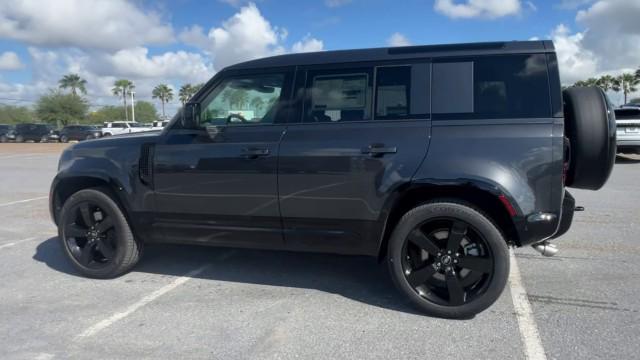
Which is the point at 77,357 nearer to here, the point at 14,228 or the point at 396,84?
the point at 396,84

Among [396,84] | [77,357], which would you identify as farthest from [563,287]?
[77,357]

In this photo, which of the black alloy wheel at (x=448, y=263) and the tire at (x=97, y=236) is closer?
the black alloy wheel at (x=448, y=263)

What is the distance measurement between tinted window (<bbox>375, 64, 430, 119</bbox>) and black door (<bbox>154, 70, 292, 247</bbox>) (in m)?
0.79

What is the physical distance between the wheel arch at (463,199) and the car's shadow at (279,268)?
1.92 feet

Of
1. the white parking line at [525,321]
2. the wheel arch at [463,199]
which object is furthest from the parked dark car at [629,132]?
the wheel arch at [463,199]

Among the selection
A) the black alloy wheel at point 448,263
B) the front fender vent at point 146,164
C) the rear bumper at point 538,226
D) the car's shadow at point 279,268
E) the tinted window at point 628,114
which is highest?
the tinted window at point 628,114

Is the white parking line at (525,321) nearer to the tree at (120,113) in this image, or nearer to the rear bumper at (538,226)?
the rear bumper at (538,226)

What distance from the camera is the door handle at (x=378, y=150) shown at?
145 inches

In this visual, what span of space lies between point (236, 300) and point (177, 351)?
35.4 inches

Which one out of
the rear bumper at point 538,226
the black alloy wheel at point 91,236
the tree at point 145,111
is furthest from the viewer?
the tree at point 145,111

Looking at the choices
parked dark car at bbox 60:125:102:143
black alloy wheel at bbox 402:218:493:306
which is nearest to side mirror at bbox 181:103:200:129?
black alloy wheel at bbox 402:218:493:306

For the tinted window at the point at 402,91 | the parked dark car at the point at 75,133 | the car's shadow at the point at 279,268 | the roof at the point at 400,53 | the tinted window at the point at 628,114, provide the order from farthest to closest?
1. the parked dark car at the point at 75,133
2. the tinted window at the point at 628,114
3. the car's shadow at the point at 279,268
4. the tinted window at the point at 402,91
5. the roof at the point at 400,53

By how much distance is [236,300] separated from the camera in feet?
13.5

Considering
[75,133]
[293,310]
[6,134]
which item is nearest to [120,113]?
[6,134]
